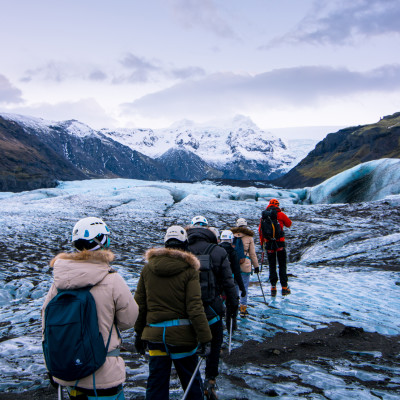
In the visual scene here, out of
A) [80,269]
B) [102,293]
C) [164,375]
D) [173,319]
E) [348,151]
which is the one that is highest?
[348,151]

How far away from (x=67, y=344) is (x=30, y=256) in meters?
17.3

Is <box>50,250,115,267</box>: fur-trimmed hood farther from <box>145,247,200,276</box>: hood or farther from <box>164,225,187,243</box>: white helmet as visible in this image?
<box>164,225,187,243</box>: white helmet

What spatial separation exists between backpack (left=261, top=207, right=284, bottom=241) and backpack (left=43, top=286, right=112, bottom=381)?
25.1ft

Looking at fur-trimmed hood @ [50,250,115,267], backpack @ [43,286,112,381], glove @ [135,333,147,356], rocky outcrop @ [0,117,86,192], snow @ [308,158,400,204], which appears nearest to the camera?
backpack @ [43,286,112,381]

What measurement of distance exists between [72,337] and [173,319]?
135 centimetres

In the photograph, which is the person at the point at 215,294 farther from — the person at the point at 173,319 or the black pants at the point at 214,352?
the person at the point at 173,319

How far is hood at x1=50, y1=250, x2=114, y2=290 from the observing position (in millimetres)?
3164

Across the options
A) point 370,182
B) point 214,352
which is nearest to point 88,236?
point 214,352

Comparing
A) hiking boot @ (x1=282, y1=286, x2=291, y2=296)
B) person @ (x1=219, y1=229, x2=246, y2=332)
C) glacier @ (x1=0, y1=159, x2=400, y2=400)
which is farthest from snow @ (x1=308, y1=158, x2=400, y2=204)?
person @ (x1=219, y1=229, x2=246, y2=332)

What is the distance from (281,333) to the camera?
842 centimetres

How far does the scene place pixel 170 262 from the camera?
13.3ft

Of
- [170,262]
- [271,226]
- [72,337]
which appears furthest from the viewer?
[271,226]

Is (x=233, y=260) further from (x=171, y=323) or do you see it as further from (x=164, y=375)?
(x=164, y=375)

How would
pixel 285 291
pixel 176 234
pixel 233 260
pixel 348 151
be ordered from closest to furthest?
pixel 176 234, pixel 233 260, pixel 285 291, pixel 348 151
